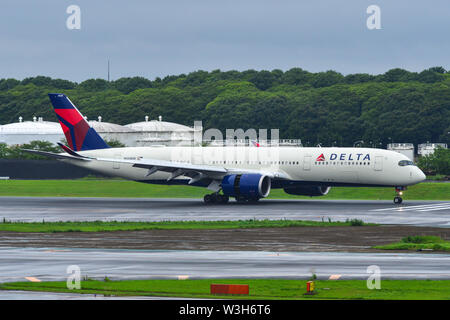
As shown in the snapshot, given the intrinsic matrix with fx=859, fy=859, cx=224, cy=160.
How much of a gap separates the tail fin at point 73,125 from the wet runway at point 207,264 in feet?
136

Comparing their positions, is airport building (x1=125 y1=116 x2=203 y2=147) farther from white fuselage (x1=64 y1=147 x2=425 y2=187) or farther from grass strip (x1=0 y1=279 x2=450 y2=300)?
grass strip (x1=0 y1=279 x2=450 y2=300)

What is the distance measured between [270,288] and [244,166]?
47.7 m

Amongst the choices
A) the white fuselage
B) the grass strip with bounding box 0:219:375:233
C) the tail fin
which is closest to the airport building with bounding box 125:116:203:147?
the tail fin

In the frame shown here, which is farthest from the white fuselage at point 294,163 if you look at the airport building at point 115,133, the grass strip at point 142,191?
the airport building at point 115,133

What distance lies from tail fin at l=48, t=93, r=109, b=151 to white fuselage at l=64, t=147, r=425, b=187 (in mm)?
840

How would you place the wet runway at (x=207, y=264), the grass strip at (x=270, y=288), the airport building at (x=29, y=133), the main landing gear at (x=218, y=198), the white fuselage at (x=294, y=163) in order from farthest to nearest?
the airport building at (x=29, y=133), the main landing gear at (x=218, y=198), the white fuselage at (x=294, y=163), the wet runway at (x=207, y=264), the grass strip at (x=270, y=288)

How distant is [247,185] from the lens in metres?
66.2

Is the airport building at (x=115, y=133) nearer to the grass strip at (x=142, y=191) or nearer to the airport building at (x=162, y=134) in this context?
the airport building at (x=162, y=134)

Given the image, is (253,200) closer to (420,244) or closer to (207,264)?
(420,244)

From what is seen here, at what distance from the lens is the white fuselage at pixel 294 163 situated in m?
65.3

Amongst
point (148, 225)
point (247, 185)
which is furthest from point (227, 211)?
point (148, 225)
